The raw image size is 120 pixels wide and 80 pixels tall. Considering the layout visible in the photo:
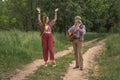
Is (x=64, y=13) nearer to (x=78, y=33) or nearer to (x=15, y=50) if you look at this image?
(x=15, y=50)

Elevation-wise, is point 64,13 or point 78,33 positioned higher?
point 64,13

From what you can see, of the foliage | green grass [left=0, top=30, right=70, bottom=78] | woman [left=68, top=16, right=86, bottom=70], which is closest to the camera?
woman [left=68, top=16, right=86, bottom=70]

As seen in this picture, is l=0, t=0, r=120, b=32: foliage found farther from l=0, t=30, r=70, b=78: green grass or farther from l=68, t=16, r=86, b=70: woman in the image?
l=68, t=16, r=86, b=70: woman

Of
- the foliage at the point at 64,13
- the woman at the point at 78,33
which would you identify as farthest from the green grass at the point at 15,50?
Result: the foliage at the point at 64,13

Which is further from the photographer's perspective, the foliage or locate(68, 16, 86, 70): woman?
the foliage

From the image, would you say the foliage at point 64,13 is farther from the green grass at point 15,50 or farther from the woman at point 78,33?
the woman at point 78,33

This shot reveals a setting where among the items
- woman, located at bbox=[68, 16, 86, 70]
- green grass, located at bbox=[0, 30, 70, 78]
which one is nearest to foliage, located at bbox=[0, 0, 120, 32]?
green grass, located at bbox=[0, 30, 70, 78]

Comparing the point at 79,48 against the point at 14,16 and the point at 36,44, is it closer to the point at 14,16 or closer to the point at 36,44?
the point at 36,44

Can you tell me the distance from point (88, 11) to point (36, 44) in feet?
70.3

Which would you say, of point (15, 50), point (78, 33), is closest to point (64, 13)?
point (15, 50)

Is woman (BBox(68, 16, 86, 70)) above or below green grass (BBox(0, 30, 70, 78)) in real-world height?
above

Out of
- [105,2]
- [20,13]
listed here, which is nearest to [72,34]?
[20,13]

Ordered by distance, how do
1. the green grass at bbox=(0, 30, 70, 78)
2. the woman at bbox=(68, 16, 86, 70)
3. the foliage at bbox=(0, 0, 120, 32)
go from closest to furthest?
the woman at bbox=(68, 16, 86, 70), the green grass at bbox=(0, 30, 70, 78), the foliage at bbox=(0, 0, 120, 32)

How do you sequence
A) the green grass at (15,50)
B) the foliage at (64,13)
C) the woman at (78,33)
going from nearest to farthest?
1. the woman at (78,33)
2. the green grass at (15,50)
3. the foliage at (64,13)
